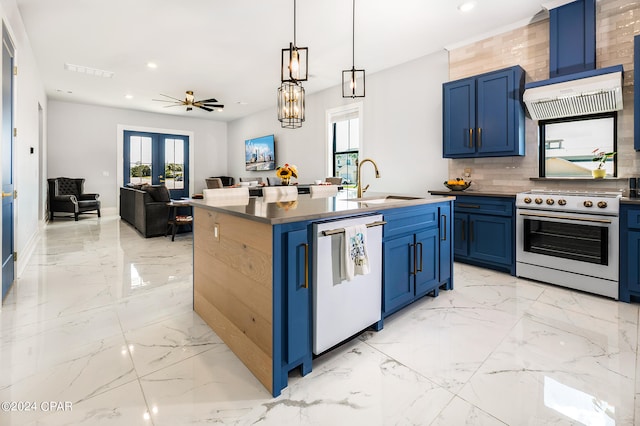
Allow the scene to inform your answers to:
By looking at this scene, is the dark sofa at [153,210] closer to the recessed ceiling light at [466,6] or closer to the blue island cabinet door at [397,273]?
the blue island cabinet door at [397,273]

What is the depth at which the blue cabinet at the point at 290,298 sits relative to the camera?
4.96ft

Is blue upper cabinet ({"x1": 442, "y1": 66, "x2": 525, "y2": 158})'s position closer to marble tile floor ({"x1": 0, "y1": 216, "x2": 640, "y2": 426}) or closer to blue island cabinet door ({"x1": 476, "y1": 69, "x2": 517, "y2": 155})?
blue island cabinet door ({"x1": 476, "y1": 69, "x2": 517, "y2": 155})

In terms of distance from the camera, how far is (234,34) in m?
4.21

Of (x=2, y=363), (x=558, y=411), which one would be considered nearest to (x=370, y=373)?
(x=558, y=411)

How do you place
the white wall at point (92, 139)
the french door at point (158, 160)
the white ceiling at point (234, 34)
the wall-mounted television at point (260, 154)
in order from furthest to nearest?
the french door at point (158, 160) → the wall-mounted television at point (260, 154) → the white wall at point (92, 139) → the white ceiling at point (234, 34)

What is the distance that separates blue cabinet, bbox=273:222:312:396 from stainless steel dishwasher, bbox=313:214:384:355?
0.06 meters

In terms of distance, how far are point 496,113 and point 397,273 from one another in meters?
2.65

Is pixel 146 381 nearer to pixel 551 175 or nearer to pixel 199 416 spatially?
pixel 199 416

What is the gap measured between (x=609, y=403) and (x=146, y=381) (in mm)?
2246

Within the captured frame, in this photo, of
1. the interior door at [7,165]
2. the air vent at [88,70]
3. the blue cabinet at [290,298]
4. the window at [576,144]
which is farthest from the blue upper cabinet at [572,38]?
the air vent at [88,70]

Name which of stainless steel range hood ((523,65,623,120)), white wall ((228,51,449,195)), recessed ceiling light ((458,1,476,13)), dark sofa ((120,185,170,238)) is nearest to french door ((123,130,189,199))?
dark sofa ((120,185,170,238))

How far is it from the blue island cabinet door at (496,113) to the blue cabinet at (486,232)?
2.17 ft

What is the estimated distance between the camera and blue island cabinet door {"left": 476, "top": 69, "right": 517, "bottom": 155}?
3.64 metres

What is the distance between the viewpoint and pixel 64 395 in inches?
59.4
